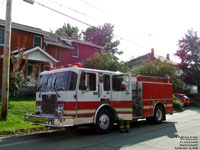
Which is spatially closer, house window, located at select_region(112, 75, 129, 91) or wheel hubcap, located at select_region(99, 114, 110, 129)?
wheel hubcap, located at select_region(99, 114, 110, 129)

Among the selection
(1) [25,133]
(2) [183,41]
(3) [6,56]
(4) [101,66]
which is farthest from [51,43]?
(2) [183,41]

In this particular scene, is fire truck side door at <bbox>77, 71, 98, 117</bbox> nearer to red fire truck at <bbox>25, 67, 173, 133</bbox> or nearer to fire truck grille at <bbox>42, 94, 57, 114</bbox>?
red fire truck at <bbox>25, 67, 173, 133</bbox>

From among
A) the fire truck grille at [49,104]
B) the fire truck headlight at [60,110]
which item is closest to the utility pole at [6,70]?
the fire truck grille at [49,104]

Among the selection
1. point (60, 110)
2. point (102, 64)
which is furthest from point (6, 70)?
point (102, 64)

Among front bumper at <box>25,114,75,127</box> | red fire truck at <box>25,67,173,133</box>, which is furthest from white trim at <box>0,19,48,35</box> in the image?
front bumper at <box>25,114,75,127</box>

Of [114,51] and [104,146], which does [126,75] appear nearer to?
[104,146]

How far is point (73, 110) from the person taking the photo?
23.3 ft

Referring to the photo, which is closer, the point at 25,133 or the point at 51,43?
the point at 25,133

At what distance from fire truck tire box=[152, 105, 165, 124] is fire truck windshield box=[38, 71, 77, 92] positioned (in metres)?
5.22

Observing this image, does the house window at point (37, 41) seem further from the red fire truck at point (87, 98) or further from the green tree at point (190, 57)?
the green tree at point (190, 57)

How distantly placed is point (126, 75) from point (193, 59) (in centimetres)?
2788

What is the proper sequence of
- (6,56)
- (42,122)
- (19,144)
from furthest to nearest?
1. (6,56)
2. (42,122)
3. (19,144)

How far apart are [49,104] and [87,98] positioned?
1.41m

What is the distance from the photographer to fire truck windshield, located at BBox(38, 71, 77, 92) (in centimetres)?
729
